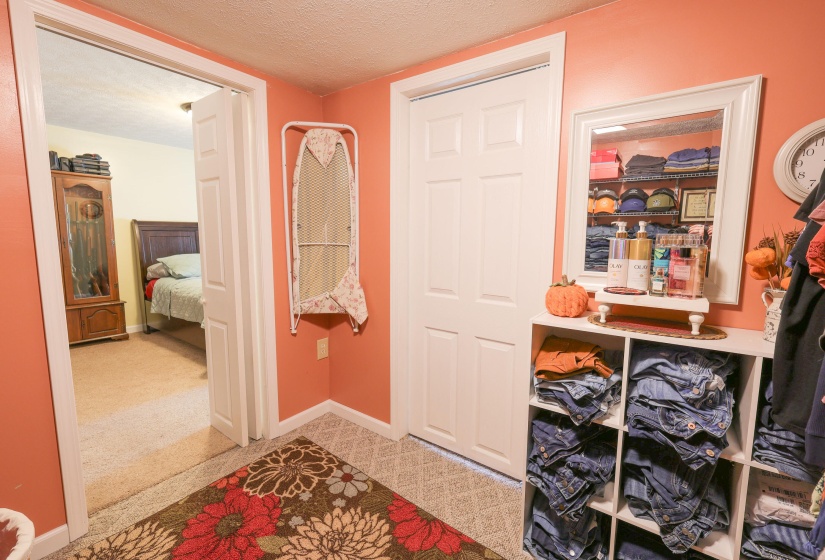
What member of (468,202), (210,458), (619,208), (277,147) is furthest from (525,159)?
(210,458)

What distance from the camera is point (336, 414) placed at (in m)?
2.77

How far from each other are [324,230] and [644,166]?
5.86 ft

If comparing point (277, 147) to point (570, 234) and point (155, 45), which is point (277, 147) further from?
point (570, 234)

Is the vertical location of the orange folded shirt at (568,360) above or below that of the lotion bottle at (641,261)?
below

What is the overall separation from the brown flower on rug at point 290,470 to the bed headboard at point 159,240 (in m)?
3.78

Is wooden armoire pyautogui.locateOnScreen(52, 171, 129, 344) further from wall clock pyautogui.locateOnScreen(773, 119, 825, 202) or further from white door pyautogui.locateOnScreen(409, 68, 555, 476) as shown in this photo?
wall clock pyautogui.locateOnScreen(773, 119, 825, 202)

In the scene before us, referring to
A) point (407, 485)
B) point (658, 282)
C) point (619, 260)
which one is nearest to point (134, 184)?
point (407, 485)

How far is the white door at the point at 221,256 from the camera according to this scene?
2.18 meters

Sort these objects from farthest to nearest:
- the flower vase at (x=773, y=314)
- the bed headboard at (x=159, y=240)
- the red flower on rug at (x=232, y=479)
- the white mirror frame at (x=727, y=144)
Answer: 1. the bed headboard at (x=159, y=240)
2. the red flower on rug at (x=232, y=479)
3. the white mirror frame at (x=727, y=144)
4. the flower vase at (x=773, y=314)

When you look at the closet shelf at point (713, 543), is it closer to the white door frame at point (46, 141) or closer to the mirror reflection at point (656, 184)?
the mirror reflection at point (656, 184)

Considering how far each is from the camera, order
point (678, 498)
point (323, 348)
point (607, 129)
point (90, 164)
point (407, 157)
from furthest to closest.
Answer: point (90, 164) < point (323, 348) < point (407, 157) < point (607, 129) < point (678, 498)

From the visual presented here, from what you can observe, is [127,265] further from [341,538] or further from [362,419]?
[341,538]

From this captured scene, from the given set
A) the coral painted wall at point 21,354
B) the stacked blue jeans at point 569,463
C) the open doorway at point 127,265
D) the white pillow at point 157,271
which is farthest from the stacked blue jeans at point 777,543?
the white pillow at point 157,271

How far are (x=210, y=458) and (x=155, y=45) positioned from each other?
2247 mm
